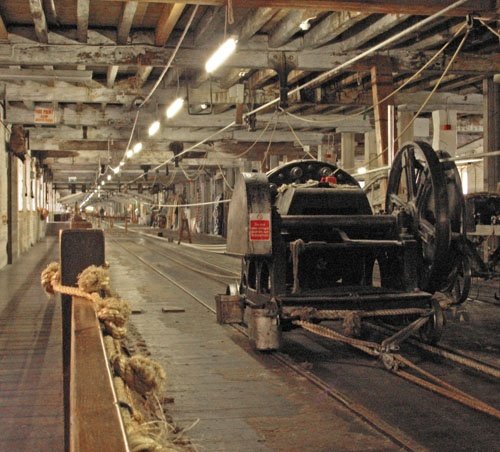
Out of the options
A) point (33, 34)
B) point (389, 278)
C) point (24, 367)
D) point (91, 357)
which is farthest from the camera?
point (33, 34)

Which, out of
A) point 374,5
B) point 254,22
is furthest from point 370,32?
point 374,5

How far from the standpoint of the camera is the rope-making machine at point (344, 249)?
21.8 ft

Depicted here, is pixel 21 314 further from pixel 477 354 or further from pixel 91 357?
pixel 91 357

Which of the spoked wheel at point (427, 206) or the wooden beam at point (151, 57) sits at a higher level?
the wooden beam at point (151, 57)

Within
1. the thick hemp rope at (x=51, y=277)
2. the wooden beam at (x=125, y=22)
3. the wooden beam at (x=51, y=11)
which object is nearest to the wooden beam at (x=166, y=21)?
the wooden beam at (x=125, y=22)

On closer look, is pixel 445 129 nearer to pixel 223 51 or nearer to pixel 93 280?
pixel 223 51

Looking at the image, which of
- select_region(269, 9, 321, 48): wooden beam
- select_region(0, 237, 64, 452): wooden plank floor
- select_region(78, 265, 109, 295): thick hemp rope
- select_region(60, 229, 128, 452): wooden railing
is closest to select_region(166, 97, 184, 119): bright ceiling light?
select_region(269, 9, 321, 48): wooden beam

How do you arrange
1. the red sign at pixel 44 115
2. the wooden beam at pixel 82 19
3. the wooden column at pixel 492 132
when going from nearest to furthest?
1. the wooden beam at pixel 82 19
2. the wooden column at pixel 492 132
3. the red sign at pixel 44 115

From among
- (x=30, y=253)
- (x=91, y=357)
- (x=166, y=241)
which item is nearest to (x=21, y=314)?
(x=91, y=357)

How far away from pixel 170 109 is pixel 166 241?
629 inches

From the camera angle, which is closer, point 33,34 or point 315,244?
point 315,244

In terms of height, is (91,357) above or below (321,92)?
below

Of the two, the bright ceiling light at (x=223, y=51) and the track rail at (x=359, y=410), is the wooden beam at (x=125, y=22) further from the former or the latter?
the track rail at (x=359, y=410)

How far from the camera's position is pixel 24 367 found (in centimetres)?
632
